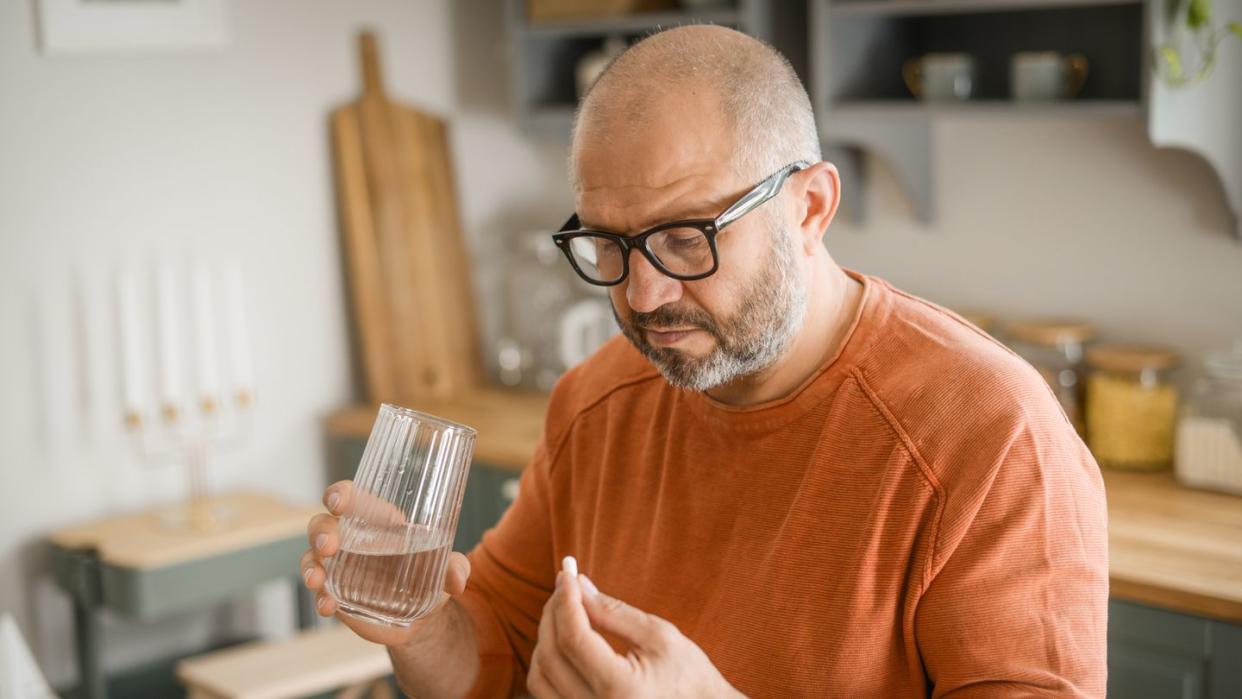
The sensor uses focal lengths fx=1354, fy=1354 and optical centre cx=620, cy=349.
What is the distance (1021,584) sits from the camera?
1.17 metres

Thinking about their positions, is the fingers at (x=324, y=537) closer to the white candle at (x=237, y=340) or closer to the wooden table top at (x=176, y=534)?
the wooden table top at (x=176, y=534)

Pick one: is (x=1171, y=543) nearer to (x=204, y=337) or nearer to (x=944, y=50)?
(x=944, y=50)

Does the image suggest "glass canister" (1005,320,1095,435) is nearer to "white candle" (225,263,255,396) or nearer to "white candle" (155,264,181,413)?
"white candle" (225,263,255,396)

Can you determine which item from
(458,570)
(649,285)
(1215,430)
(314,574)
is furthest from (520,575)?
(1215,430)

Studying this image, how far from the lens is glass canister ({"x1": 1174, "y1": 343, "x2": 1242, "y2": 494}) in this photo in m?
2.26

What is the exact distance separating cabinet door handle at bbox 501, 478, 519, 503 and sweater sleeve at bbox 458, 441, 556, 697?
1.13m

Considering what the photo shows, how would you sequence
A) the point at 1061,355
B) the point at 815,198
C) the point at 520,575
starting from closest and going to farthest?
the point at 815,198 → the point at 520,575 → the point at 1061,355

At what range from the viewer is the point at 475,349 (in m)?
3.47

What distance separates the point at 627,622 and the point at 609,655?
4 centimetres

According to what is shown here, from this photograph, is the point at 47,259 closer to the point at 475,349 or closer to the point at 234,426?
the point at 234,426

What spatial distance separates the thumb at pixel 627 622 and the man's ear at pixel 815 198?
44 centimetres

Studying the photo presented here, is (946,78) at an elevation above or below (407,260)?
above

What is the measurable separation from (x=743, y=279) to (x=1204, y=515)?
1244 millimetres

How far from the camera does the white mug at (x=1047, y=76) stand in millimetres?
2357
